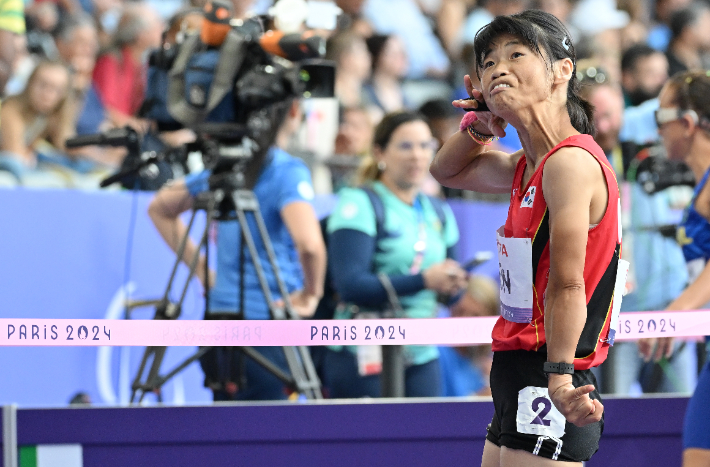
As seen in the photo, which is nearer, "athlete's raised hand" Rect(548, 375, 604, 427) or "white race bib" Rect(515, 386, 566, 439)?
"athlete's raised hand" Rect(548, 375, 604, 427)

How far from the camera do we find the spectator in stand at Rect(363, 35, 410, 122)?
619 centimetres

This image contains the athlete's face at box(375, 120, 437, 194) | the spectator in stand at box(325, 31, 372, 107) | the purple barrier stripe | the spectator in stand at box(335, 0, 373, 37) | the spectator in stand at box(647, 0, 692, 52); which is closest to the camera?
the purple barrier stripe

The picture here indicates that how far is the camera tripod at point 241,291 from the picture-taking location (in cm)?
361

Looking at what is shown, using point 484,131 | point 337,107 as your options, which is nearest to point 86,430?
point 484,131

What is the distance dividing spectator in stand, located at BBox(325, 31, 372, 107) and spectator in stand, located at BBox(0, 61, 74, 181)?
63.8 inches

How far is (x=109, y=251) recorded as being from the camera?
450 centimetres

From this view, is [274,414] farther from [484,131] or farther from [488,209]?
[488,209]

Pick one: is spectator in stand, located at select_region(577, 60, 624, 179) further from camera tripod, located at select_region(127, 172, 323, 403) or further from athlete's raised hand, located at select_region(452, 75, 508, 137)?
athlete's raised hand, located at select_region(452, 75, 508, 137)

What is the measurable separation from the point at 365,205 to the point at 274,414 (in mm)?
1221

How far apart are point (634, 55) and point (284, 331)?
4.13m

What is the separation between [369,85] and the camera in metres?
6.20

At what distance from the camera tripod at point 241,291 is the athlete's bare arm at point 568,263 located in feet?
5.89

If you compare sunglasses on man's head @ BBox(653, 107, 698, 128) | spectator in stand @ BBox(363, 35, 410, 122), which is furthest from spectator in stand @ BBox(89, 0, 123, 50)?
sunglasses on man's head @ BBox(653, 107, 698, 128)

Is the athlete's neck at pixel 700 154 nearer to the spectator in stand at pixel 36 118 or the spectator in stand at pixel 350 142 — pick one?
the spectator in stand at pixel 350 142
